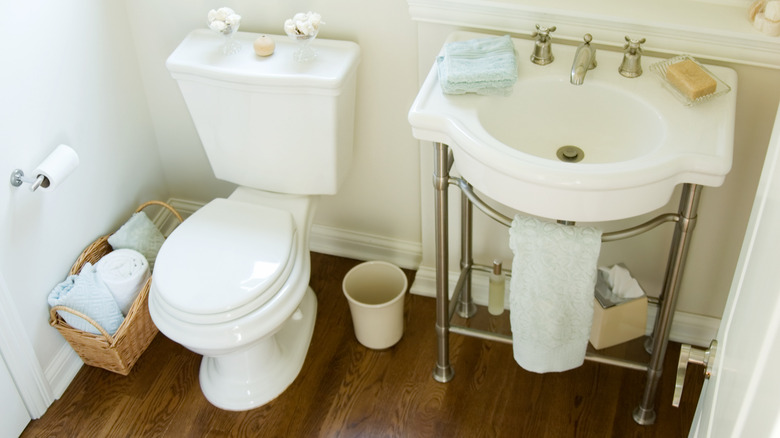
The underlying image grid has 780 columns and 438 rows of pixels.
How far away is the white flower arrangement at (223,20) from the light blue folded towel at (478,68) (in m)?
0.57

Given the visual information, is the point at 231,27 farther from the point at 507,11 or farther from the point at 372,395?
the point at 372,395

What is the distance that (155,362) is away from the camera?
2193 mm

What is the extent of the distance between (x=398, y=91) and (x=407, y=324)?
0.69 metres

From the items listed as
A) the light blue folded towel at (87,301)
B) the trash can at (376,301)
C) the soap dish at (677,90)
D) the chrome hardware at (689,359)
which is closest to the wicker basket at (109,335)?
the light blue folded towel at (87,301)

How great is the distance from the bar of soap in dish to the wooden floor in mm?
870

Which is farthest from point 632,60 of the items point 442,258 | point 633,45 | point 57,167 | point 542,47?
point 57,167

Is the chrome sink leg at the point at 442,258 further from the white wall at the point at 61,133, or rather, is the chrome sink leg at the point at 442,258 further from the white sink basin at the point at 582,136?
the white wall at the point at 61,133

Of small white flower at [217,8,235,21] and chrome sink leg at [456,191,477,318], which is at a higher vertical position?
small white flower at [217,8,235,21]

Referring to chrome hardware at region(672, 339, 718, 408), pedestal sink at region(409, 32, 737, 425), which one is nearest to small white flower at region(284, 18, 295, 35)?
pedestal sink at region(409, 32, 737, 425)

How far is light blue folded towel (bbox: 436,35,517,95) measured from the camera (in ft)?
5.25

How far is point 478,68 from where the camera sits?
162 centimetres

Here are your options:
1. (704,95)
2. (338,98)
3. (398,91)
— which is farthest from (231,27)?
(704,95)

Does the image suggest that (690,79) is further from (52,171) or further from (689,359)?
(52,171)

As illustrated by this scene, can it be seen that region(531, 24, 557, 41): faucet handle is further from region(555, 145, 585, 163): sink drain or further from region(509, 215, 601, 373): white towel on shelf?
region(509, 215, 601, 373): white towel on shelf
